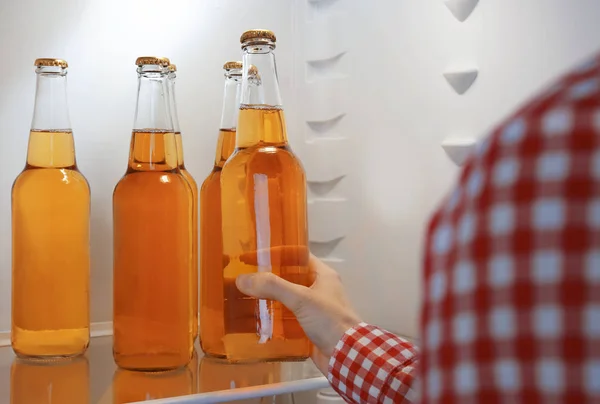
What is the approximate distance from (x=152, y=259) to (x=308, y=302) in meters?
0.21

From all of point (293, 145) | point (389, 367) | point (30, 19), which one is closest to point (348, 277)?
point (293, 145)

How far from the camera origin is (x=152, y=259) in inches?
32.5

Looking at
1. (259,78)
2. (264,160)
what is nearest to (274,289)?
(264,160)

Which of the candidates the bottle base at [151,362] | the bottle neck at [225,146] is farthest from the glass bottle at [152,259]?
the bottle neck at [225,146]

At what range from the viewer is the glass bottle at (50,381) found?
0.70 metres

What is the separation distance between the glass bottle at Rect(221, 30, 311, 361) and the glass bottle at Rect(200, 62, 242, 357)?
0.12 m

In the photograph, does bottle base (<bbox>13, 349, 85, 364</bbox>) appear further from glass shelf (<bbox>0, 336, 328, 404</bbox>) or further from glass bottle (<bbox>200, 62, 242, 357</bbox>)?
glass bottle (<bbox>200, 62, 242, 357</bbox>)

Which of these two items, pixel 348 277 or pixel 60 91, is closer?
pixel 60 91

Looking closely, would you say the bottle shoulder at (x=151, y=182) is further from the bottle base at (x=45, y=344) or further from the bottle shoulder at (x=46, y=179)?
the bottle base at (x=45, y=344)

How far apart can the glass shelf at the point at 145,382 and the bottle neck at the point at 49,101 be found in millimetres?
303

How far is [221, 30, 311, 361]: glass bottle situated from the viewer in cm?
75

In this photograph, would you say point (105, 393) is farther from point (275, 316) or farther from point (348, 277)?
point (348, 277)

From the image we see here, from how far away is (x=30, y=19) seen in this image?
1.00 meters

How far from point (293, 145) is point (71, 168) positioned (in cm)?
39
